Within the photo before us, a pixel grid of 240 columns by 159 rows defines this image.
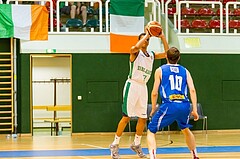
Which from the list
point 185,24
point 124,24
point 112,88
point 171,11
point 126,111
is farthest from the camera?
point 171,11

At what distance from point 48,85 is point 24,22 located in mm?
6320

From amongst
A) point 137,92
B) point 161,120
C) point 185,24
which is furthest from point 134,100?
point 185,24

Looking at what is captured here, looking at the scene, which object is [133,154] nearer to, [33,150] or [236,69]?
[33,150]

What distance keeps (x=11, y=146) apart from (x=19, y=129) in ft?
10.3

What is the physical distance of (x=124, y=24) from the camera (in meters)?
14.8

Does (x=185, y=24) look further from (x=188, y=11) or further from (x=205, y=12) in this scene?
(x=205, y=12)

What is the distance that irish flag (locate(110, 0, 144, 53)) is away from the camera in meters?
14.8

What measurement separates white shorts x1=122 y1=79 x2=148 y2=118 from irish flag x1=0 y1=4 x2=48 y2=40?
660cm

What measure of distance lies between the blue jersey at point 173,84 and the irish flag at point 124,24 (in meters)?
7.78

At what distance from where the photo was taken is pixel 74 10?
15.6m

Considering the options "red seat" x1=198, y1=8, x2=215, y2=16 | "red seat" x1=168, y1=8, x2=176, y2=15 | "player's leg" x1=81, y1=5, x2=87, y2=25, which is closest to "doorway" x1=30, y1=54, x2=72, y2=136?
"player's leg" x1=81, y1=5, x2=87, y2=25

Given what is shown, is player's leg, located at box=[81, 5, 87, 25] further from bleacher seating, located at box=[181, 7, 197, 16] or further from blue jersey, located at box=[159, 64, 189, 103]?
blue jersey, located at box=[159, 64, 189, 103]

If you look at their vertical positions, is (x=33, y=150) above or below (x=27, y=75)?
below

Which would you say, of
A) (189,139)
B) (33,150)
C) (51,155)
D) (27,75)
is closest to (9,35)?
(27,75)
